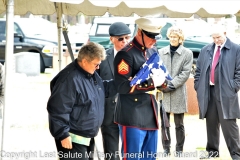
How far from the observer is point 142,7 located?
6012 mm

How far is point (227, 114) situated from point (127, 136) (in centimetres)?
281

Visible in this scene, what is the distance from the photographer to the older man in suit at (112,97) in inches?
291

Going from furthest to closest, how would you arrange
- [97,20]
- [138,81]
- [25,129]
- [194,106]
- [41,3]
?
[97,20], [194,106], [25,129], [41,3], [138,81]

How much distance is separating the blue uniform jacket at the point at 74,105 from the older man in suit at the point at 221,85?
3.16 m

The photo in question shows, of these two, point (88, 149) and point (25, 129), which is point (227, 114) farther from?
point (25, 129)

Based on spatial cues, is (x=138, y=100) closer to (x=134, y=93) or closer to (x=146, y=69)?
(x=134, y=93)

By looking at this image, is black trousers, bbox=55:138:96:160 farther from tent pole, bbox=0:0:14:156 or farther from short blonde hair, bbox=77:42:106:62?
short blonde hair, bbox=77:42:106:62

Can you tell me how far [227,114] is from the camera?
8.93 meters

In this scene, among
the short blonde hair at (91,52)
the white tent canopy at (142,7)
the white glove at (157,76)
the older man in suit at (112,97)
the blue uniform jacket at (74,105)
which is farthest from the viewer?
the older man in suit at (112,97)

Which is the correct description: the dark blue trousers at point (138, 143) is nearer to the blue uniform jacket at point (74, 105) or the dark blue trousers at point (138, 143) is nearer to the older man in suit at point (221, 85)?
the blue uniform jacket at point (74, 105)

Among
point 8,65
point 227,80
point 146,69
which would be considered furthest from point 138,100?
point 227,80

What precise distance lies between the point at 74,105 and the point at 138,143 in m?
0.86

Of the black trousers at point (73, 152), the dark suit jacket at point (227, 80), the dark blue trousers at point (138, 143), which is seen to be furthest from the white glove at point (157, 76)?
the dark suit jacket at point (227, 80)

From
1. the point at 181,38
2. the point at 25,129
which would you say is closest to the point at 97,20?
the point at 25,129
